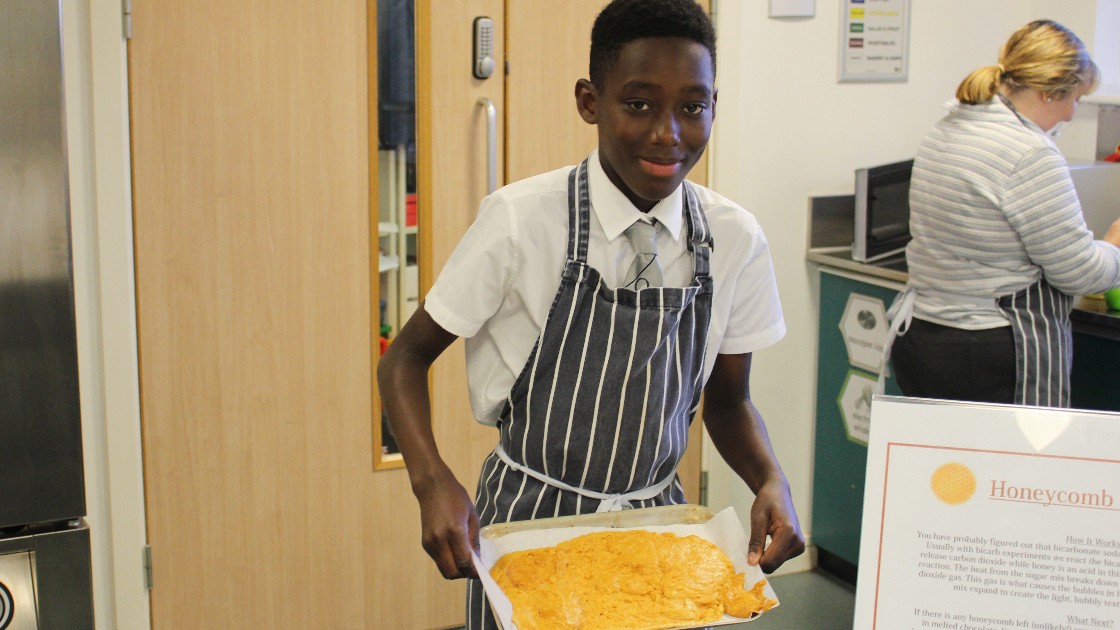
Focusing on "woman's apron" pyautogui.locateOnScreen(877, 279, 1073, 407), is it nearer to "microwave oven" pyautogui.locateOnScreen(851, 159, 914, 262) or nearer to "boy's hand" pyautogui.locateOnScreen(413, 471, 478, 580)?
"microwave oven" pyautogui.locateOnScreen(851, 159, 914, 262)

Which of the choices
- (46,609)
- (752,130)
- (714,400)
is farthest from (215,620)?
(752,130)

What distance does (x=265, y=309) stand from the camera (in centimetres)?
245

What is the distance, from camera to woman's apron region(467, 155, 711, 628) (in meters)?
1.25

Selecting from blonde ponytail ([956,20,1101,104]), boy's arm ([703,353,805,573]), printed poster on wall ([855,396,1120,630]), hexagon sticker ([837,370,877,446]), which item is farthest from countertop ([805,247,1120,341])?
printed poster on wall ([855,396,1120,630])

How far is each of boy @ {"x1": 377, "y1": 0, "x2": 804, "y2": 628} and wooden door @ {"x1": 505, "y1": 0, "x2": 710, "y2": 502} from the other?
51.3 inches

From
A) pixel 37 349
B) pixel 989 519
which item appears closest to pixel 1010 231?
pixel 989 519

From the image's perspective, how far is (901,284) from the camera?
271 cm

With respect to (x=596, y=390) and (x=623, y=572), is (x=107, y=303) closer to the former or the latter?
(x=596, y=390)

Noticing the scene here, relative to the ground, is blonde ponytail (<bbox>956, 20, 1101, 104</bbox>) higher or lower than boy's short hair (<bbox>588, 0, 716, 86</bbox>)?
higher

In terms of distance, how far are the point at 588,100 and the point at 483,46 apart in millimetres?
1336

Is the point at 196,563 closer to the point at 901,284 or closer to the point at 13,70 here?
the point at 13,70

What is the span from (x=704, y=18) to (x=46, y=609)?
1.08 metres

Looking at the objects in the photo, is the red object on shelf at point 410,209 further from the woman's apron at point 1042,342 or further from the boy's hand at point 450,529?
the boy's hand at point 450,529

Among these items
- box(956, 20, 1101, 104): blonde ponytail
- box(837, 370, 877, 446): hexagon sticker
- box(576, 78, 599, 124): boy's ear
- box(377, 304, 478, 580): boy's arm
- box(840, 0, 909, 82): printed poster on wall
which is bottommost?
box(837, 370, 877, 446): hexagon sticker
